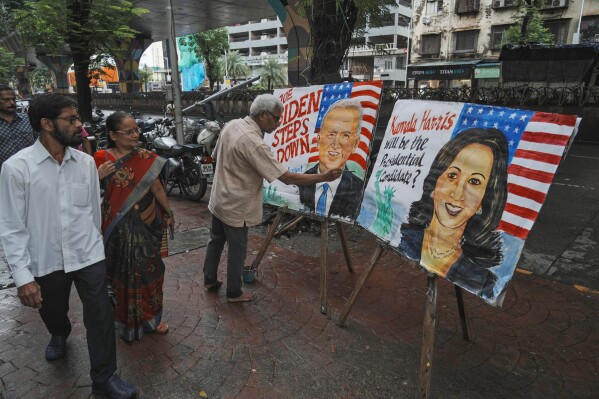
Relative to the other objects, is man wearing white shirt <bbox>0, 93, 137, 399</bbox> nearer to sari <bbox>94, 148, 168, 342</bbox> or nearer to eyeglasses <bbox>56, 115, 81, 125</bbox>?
eyeglasses <bbox>56, 115, 81, 125</bbox>

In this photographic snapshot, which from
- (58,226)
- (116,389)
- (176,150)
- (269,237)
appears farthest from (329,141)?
(176,150)

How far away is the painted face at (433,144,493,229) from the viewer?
229 cm

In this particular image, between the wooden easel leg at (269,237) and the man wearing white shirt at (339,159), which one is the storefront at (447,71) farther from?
the wooden easel leg at (269,237)

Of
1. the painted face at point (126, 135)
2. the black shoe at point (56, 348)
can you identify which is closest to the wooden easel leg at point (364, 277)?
the painted face at point (126, 135)

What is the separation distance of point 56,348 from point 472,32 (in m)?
35.1

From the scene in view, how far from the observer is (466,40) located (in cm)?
3180

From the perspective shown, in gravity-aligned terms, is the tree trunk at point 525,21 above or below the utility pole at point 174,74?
above

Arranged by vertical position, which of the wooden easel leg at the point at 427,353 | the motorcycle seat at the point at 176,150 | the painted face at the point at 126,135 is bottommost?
the wooden easel leg at the point at 427,353

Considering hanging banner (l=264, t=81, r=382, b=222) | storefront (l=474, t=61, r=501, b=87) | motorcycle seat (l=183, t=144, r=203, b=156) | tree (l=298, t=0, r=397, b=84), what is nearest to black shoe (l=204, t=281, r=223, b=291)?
hanging banner (l=264, t=81, r=382, b=222)

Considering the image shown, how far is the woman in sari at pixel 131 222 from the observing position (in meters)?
2.66

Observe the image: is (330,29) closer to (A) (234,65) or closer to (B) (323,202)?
(B) (323,202)

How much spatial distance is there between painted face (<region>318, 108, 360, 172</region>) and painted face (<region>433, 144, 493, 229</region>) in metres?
1.07

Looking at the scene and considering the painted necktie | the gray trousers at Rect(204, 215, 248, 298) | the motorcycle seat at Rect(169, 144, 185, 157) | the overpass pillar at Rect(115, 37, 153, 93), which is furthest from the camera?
the overpass pillar at Rect(115, 37, 153, 93)

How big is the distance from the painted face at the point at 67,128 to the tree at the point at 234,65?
178ft
